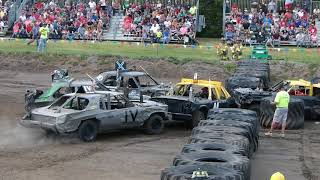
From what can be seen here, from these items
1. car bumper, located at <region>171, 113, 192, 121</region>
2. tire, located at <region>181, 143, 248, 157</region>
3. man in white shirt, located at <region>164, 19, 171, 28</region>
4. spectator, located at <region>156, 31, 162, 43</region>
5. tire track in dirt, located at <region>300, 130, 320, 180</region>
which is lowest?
tire track in dirt, located at <region>300, 130, 320, 180</region>

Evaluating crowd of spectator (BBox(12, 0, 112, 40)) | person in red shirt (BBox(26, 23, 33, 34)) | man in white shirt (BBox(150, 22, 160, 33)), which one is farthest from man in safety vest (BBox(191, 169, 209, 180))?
person in red shirt (BBox(26, 23, 33, 34))

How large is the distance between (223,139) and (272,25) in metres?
29.0

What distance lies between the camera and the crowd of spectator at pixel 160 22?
41562 millimetres

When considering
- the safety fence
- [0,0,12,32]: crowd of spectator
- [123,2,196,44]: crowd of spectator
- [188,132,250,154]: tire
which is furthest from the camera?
[0,0,12,32]: crowd of spectator

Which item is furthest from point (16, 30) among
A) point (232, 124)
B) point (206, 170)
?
point (206, 170)

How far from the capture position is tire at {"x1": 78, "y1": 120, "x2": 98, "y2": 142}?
17.9m

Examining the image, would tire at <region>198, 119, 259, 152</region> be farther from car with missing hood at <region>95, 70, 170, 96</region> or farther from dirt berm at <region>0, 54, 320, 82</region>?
dirt berm at <region>0, 54, 320, 82</region>

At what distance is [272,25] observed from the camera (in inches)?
1671

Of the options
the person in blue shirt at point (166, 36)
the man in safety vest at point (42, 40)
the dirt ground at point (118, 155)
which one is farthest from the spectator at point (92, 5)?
the dirt ground at point (118, 155)

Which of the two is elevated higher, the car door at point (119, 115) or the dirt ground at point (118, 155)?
the car door at point (119, 115)

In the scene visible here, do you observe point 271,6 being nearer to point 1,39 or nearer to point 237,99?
point 1,39

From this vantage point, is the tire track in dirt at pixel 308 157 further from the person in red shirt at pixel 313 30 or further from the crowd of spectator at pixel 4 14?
the crowd of spectator at pixel 4 14

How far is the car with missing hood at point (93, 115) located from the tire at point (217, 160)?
5.71 meters

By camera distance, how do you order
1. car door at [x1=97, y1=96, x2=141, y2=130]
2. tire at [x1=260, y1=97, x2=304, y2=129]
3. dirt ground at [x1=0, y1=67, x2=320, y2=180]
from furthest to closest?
tire at [x1=260, y1=97, x2=304, y2=129] < car door at [x1=97, y1=96, x2=141, y2=130] < dirt ground at [x1=0, y1=67, x2=320, y2=180]
